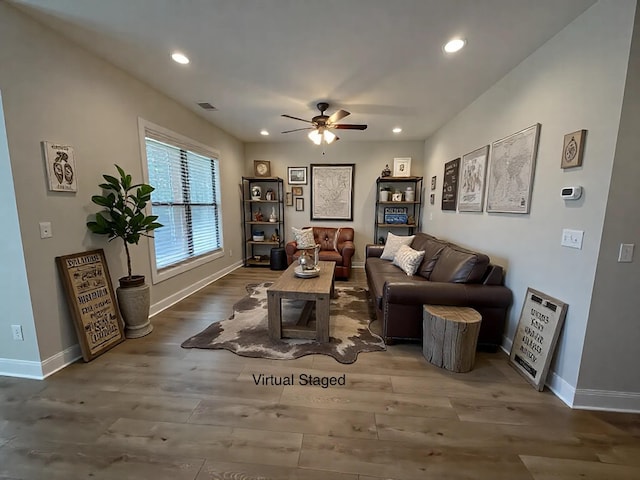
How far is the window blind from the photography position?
3338 mm

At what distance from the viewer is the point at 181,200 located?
381 cm

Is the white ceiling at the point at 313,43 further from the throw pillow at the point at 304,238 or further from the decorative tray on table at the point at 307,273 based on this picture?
the throw pillow at the point at 304,238

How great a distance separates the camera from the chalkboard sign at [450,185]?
3681 mm

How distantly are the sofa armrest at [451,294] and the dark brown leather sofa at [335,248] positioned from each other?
7.65 ft

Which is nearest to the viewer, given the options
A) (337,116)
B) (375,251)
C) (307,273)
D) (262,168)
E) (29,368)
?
(29,368)

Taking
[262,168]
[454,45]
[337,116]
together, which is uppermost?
[454,45]

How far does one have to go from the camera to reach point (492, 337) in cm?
244

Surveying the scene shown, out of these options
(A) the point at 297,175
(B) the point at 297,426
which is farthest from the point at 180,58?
(A) the point at 297,175

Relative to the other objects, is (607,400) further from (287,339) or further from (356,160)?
(356,160)

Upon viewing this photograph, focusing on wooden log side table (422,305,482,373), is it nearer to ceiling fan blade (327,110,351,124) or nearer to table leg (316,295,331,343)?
table leg (316,295,331,343)

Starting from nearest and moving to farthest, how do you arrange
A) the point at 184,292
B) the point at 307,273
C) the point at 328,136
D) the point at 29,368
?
the point at 29,368 < the point at 307,273 < the point at 328,136 < the point at 184,292

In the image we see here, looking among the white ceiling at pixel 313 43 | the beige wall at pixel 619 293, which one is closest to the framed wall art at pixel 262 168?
the white ceiling at pixel 313 43

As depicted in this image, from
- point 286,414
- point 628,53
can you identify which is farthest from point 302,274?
point 628,53

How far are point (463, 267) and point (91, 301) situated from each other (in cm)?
340
